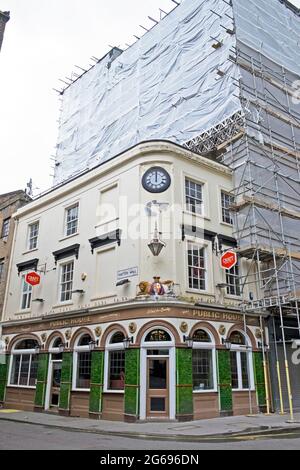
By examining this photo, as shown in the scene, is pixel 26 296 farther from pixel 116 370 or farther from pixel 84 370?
pixel 116 370

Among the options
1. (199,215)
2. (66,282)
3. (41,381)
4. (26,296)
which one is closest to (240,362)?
(199,215)

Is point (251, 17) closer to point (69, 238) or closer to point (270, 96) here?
point (270, 96)

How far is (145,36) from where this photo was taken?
29953 mm

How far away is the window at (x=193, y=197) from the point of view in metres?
18.5

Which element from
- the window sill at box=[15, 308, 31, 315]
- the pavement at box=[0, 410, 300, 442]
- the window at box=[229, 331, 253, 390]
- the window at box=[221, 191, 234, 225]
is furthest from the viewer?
the window sill at box=[15, 308, 31, 315]

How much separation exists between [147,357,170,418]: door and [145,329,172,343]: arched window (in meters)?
0.67

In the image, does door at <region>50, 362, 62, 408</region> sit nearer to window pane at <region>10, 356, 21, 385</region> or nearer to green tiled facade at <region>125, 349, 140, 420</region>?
window pane at <region>10, 356, 21, 385</region>

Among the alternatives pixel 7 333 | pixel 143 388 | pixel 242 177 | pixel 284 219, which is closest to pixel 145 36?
pixel 242 177

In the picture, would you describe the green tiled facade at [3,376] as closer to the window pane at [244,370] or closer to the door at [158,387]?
the door at [158,387]

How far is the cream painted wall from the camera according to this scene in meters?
16.8

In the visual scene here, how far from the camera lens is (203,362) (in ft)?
53.7

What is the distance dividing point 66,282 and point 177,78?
1438 centimetres

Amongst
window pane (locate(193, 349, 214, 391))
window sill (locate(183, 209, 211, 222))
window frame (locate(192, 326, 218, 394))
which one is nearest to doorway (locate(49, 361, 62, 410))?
window pane (locate(193, 349, 214, 391))
